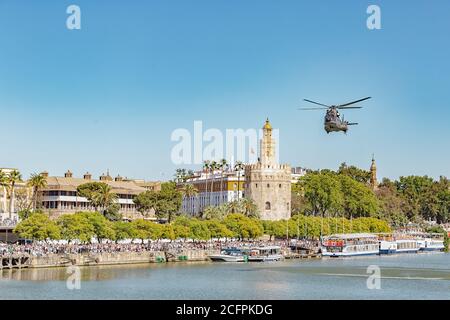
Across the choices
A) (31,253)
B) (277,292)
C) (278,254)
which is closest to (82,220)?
(31,253)

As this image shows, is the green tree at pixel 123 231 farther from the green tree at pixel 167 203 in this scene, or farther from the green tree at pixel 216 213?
the green tree at pixel 167 203

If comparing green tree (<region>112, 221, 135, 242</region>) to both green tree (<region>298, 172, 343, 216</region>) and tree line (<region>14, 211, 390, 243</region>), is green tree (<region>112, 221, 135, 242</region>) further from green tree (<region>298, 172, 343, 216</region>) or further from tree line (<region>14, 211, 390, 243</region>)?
green tree (<region>298, 172, 343, 216</region>)

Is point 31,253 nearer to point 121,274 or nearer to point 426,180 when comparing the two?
point 121,274

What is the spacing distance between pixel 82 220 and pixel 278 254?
75.2 feet

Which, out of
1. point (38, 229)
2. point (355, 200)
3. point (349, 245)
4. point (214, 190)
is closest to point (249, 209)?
point (349, 245)

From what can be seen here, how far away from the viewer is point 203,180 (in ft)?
483

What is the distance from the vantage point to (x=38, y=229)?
74562mm

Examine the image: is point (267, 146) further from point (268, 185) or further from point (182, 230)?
point (182, 230)

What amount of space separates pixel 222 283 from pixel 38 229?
22.2 metres

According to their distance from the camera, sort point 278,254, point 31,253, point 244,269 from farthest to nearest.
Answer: point 278,254 < point 244,269 < point 31,253

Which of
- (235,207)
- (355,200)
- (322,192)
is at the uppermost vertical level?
(322,192)

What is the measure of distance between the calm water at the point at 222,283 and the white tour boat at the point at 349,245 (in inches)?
992

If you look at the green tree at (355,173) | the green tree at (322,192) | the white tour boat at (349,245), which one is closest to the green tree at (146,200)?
the white tour boat at (349,245)

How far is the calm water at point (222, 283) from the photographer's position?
52125 millimetres
